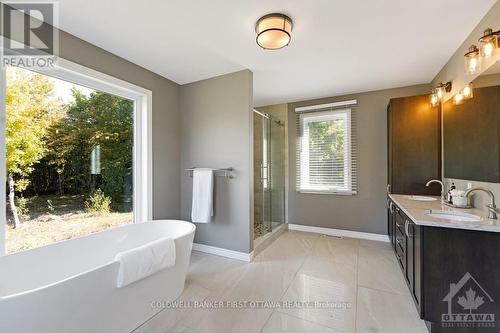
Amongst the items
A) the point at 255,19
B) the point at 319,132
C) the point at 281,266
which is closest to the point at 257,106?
the point at 319,132

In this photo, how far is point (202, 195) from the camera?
9.64 ft

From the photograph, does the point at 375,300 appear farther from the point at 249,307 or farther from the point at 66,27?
the point at 66,27

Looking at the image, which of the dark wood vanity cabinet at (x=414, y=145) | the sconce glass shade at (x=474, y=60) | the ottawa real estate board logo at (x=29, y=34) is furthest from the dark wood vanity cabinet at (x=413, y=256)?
the ottawa real estate board logo at (x=29, y=34)

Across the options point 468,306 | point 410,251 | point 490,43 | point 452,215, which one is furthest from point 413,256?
point 490,43

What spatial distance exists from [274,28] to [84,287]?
7.26 ft

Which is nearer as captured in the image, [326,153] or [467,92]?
[467,92]

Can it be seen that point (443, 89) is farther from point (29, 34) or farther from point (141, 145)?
point (29, 34)

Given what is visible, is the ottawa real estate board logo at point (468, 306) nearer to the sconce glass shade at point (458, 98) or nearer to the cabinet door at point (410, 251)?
the cabinet door at point (410, 251)

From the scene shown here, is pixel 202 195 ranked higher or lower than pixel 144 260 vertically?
higher

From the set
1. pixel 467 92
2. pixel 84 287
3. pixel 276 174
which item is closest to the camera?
pixel 84 287

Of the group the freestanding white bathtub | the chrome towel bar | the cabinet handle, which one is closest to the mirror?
the cabinet handle

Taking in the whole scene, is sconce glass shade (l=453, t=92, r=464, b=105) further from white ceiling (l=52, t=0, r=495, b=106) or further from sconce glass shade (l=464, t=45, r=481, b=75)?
white ceiling (l=52, t=0, r=495, b=106)

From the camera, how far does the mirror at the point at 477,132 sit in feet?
5.32

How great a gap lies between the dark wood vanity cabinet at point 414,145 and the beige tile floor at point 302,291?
1.01 meters
